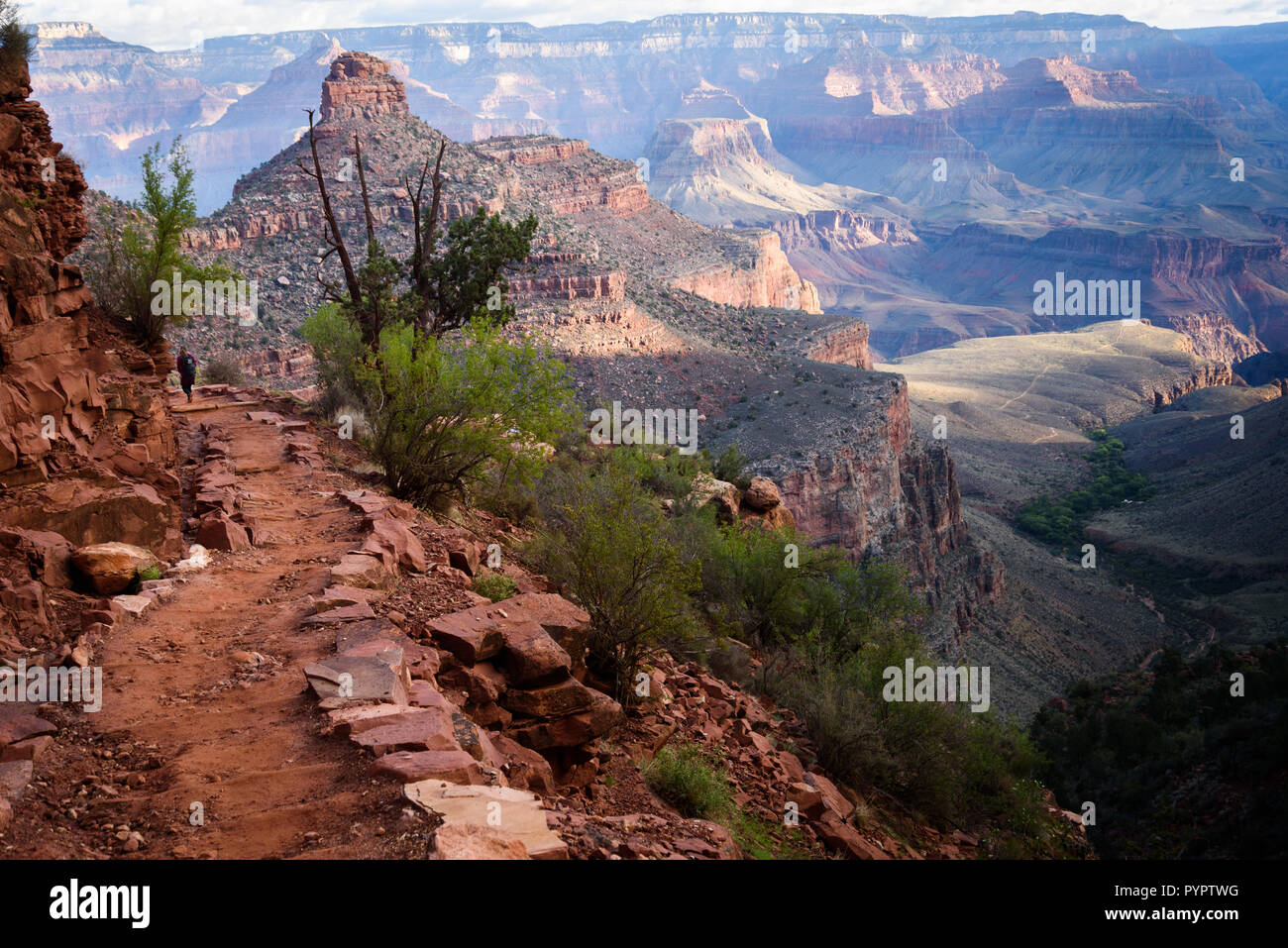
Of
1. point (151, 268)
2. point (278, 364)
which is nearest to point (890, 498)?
point (278, 364)

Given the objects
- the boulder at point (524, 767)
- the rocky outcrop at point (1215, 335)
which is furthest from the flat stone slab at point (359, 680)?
the rocky outcrop at point (1215, 335)

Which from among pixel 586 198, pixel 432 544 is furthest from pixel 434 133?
pixel 432 544

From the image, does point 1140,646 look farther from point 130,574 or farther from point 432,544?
point 130,574

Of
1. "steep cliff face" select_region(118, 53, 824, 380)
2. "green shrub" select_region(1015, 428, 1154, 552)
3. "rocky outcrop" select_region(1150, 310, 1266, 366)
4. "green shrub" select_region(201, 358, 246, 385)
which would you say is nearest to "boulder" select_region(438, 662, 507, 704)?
"green shrub" select_region(201, 358, 246, 385)

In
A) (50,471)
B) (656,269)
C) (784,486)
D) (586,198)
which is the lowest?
(784,486)

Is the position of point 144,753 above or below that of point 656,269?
below

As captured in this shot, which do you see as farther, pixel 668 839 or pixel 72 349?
pixel 72 349

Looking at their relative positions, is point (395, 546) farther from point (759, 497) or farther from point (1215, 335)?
point (1215, 335)
